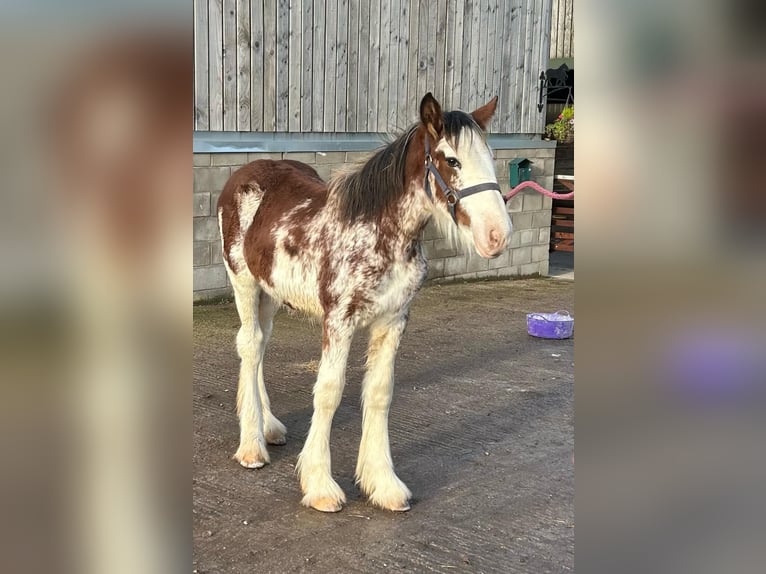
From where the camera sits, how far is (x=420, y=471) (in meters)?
4.46

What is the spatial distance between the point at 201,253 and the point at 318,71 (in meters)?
2.36

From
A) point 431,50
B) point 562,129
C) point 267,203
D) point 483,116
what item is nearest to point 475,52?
point 431,50

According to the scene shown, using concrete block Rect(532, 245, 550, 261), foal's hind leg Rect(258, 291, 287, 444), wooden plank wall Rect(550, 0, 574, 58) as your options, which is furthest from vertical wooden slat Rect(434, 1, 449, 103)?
foal's hind leg Rect(258, 291, 287, 444)

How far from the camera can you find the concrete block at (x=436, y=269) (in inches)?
382

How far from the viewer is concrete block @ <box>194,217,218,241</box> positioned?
7660mm

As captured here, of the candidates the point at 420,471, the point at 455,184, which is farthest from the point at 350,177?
the point at 420,471

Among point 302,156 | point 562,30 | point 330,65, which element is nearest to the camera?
point 302,156

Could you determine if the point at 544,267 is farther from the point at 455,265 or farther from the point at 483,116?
the point at 483,116

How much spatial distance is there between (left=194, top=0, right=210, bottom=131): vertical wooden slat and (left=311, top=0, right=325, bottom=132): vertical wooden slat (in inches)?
52.0

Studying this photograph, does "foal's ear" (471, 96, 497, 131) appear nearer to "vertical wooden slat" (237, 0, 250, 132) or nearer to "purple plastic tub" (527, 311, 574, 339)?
"purple plastic tub" (527, 311, 574, 339)

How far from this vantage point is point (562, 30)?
47.7ft
